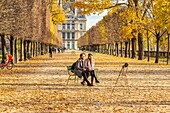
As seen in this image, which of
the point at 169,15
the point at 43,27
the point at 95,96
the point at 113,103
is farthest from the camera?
the point at 43,27

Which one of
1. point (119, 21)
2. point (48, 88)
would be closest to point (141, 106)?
point (48, 88)

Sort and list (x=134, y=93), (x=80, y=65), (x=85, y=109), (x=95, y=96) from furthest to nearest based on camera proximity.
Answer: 1. (x=80, y=65)
2. (x=134, y=93)
3. (x=95, y=96)
4. (x=85, y=109)

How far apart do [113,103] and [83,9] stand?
2904cm

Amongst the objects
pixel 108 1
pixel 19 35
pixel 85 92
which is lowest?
pixel 85 92

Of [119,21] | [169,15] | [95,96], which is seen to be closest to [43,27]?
[119,21]

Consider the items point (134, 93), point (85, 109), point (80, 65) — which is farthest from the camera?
point (80, 65)

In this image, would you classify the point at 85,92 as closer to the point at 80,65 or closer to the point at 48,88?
the point at 48,88

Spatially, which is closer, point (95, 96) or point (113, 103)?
point (113, 103)

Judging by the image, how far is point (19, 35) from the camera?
4378 centimetres

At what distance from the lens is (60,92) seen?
17.4m

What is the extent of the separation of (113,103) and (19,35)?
30.8 m

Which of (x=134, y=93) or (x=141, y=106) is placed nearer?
(x=141, y=106)

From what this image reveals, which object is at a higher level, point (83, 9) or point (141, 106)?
point (83, 9)

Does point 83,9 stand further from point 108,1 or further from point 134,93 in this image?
point 134,93
